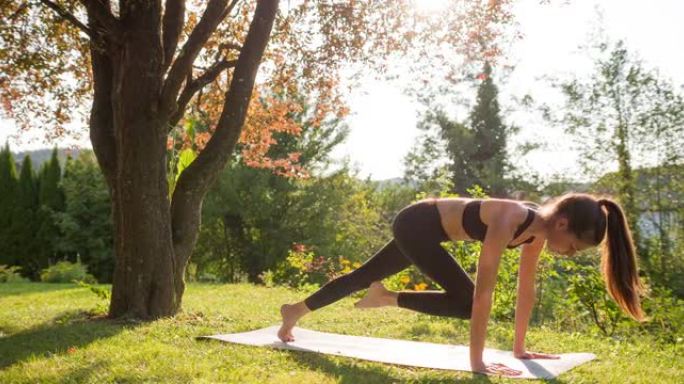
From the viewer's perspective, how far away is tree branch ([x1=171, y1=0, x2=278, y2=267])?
5.79m

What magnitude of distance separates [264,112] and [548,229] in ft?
17.7

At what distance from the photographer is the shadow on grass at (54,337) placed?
13.5 feet

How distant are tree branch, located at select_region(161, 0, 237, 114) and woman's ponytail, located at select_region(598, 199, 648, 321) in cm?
377

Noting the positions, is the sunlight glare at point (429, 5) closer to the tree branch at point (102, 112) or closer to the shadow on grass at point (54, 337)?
the tree branch at point (102, 112)

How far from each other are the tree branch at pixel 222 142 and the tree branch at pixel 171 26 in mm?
728

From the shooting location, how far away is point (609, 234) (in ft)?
10.6

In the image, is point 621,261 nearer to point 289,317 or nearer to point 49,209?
point 289,317

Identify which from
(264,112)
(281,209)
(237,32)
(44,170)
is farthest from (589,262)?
(44,170)

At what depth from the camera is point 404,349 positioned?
161 inches

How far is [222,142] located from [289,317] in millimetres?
2132

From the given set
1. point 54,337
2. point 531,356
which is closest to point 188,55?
point 54,337

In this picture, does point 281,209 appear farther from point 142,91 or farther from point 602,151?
point 142,91

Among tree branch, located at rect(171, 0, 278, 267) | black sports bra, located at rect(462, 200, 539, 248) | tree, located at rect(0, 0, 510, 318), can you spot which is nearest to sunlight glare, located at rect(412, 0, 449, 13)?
tree, located at rect(0, 0, 510, 318)

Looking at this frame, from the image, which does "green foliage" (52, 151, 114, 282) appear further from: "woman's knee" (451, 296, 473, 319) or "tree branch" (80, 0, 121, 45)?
"woman's knee" (451, 296, 473, 319)
